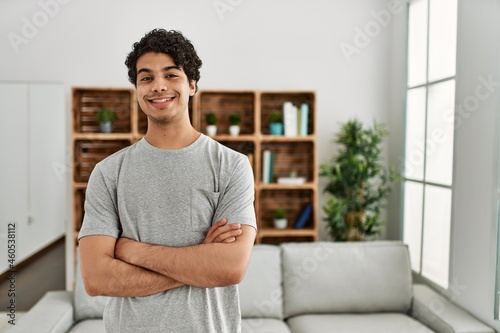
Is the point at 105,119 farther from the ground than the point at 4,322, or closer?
farther from the ground

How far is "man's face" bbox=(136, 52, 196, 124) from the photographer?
1499 millimetres

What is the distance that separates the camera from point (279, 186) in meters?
3.89

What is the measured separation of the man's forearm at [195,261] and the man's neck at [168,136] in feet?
1.02

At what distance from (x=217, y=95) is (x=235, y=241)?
2.76 m

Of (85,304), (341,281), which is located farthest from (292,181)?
(85,304)

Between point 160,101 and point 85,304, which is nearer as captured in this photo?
point 160,101

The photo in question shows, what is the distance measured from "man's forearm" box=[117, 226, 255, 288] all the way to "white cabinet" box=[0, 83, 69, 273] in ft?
9.01

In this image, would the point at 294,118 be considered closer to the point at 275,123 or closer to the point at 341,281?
the point at 275,123

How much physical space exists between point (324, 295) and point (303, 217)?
0.99 metres

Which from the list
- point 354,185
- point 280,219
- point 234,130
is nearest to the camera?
point 354,185

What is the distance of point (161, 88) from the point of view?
149 cm

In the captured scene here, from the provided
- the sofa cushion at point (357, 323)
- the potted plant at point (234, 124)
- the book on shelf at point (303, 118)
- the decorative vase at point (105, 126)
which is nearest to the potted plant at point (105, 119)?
the decorative vase at point (105, 126)

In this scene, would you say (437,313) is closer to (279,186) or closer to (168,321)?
(279,186)

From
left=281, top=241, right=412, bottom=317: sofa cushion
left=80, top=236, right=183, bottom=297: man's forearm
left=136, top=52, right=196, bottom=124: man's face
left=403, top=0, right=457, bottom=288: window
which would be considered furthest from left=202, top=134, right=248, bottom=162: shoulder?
left=403, top=0, right=457, bottom=288: window
